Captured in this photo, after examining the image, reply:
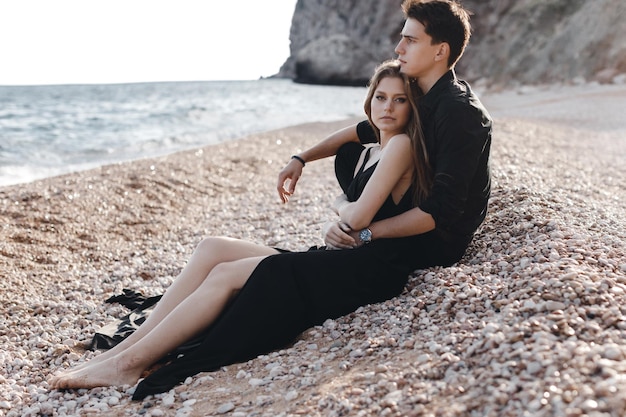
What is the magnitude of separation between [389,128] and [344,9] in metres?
59.4

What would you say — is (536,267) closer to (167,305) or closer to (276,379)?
(276,379)

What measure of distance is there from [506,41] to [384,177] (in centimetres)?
3795

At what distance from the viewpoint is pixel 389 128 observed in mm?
3682

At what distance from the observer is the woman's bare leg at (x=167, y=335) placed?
11.0 ft

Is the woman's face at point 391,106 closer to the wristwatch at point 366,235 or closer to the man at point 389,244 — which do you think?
the man at point 389,244

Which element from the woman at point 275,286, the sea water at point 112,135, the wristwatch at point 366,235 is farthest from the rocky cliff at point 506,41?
the wristwatch at point 366,235

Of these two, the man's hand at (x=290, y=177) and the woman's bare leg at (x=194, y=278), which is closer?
the woman's bare leg at (x=194, y=278)

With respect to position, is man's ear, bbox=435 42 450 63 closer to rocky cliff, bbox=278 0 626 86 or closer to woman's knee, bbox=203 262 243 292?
woman's knee, bbox=203 262 243 292

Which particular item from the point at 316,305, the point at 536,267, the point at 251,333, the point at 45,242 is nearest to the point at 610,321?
the point at 536,267

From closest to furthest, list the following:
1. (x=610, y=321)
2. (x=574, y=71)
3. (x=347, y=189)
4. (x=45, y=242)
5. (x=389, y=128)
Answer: (x=610, y=321), (x=389, y=128), (x=347, y=189), (x=45, y=242), (x=574, y=71)

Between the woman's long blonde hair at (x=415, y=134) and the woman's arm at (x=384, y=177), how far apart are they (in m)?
0.05

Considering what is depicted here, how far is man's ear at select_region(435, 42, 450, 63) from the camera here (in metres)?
3.56

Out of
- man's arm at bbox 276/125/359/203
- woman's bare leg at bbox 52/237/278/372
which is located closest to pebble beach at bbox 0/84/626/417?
woman's bare leg at bbox 52/237/278/372

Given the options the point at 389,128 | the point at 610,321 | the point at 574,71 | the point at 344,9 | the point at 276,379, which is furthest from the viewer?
the point at 344,9
